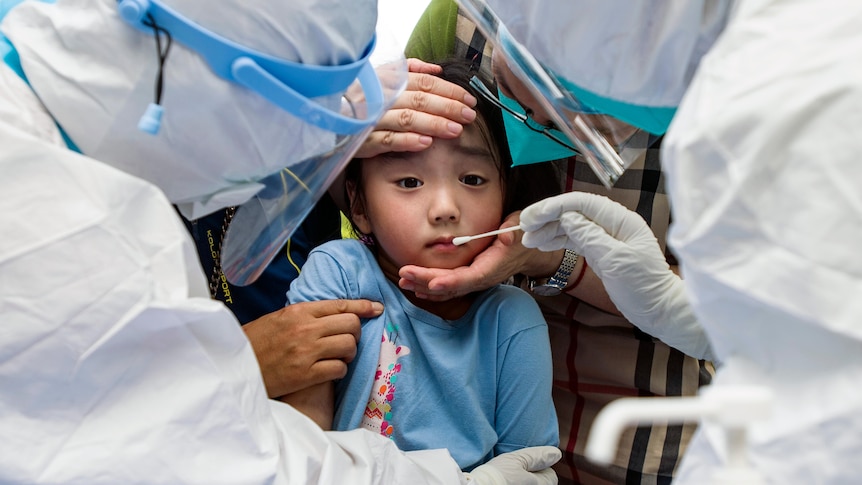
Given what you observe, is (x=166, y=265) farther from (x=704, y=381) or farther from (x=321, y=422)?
(x=704, y=381)

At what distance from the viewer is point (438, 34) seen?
1.85 meters

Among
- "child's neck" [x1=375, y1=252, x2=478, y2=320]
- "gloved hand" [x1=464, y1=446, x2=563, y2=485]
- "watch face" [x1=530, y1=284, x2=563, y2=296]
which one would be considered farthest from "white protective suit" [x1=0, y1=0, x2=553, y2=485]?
"watch face" [x1=530, y1=284, x2=563, y2=296]

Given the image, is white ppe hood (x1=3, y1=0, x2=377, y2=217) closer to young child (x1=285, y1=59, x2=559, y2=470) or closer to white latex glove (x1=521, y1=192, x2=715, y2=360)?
white latex glove (x1=521, y1=192, x2=715, y2=360)

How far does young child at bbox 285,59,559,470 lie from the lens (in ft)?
4.49

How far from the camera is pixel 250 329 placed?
4.51 ft

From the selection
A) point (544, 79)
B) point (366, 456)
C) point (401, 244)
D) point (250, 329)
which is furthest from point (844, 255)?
point (250, 329)

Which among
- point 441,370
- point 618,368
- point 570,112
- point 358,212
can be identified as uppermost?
point 570,112

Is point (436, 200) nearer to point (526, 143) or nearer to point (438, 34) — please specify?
Result: point (526, 143)

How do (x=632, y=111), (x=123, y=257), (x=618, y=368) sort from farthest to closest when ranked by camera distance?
(x=618, y=368) < (x=632, y=111) < (x=123, y=257)

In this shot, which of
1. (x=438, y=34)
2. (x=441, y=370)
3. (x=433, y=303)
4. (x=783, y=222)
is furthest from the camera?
(x=438, y=34)

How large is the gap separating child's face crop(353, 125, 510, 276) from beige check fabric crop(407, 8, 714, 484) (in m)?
0.33

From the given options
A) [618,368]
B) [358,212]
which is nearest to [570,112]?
[358,212]

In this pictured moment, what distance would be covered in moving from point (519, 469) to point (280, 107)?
801 millimetres

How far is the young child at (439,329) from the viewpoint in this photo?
53.8 inches
